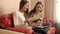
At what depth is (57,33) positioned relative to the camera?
3758 mm

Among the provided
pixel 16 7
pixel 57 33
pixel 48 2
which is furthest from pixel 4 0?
pixel 57 33

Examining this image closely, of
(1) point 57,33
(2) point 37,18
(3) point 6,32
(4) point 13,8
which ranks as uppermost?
(4) point 13,8

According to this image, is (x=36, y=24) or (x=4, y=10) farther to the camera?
(x=4, y=10)

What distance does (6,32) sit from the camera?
2.10m

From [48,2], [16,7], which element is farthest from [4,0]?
[48,2]

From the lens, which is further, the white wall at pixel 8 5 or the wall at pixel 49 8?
the wall at pixel 49 8

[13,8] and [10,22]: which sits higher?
[13,8]

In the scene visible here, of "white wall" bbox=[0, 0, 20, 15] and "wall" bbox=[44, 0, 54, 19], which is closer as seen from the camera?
"white wall" bbox=[0, 0, 20, 15]

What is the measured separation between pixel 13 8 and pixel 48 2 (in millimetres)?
1077

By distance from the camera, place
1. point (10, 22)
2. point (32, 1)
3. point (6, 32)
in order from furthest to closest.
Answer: point (32, 1) < point (10, 22) < point (6, 32)

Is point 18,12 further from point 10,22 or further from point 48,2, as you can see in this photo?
point 48,2

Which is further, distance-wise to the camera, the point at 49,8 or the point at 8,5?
the point at 49,8

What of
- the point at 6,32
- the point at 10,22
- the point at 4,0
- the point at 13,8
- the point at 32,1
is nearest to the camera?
the point at 6,32

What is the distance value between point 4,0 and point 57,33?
174cm
